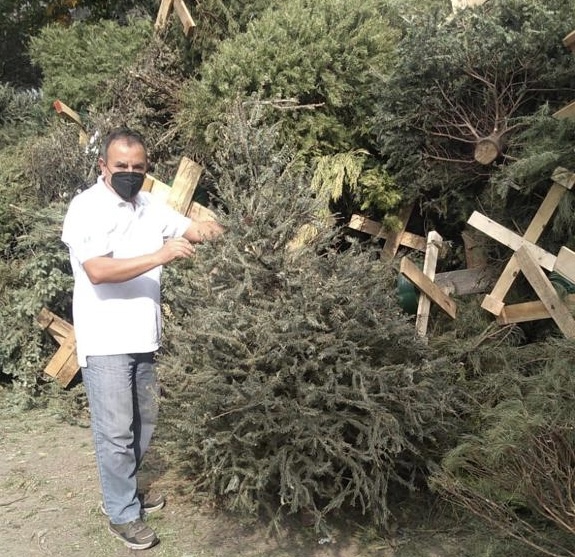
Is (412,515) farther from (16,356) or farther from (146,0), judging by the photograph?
(146,0)

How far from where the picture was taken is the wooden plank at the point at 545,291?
4.04 m

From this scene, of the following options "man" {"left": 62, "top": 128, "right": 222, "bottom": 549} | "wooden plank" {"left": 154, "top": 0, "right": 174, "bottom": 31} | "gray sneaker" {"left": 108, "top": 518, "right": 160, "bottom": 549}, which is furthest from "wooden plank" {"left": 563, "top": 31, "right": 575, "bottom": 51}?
"wooden plank" {"left": 154, "top": 0, "right": 174, "bottom": 31}

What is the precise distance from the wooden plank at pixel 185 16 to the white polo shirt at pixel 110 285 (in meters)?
2.96

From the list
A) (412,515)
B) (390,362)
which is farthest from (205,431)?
(412,515)

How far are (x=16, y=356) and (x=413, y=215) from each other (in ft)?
10.8

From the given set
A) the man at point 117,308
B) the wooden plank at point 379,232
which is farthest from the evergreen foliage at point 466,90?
the man at point 117,308

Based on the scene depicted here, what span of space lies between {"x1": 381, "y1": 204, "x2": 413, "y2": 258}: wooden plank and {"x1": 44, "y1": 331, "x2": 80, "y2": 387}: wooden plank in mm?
2448

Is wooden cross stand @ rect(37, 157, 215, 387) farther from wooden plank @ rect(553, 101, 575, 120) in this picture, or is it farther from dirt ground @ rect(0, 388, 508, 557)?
wooden plank @ rect(553, 101, 575, 120)

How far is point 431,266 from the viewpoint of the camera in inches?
180

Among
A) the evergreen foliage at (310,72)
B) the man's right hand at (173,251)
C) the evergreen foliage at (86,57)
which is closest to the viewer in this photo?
the man's right hand at (173,251)

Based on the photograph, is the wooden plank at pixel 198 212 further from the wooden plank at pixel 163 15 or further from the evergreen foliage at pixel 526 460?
the evergreen foliage at pixel 526 460

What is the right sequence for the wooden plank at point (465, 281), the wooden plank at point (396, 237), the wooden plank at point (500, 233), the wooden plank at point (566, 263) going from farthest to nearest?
the wooden plank at point (396, 237) → the wooden plank at point (465, 281) → the wooden plank at point (500, 233) → the wooden plank at point (566, 263)

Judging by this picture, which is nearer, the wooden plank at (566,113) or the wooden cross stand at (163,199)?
the wooden plank at (566,113)

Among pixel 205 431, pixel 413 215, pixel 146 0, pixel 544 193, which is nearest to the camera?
pixel 205 431
